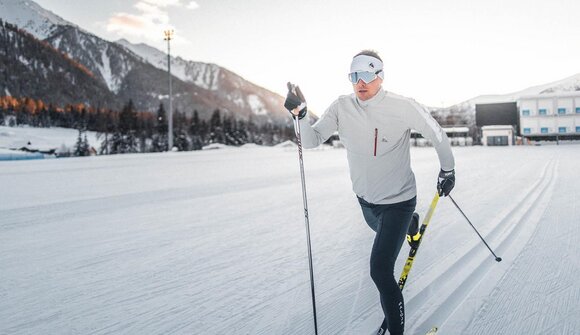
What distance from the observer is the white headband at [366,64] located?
8.94 ft

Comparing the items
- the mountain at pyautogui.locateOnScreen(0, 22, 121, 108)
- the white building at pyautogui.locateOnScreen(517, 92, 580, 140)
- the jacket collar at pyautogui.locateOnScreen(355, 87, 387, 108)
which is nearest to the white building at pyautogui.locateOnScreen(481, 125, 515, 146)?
the white building at pyautogui.locateOnScreen(517, 92, 580, 140)

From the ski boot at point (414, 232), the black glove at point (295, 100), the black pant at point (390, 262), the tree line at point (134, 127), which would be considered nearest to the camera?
the black pant at point (390, 262)

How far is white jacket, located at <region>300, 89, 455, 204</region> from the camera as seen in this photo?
2.73 meters

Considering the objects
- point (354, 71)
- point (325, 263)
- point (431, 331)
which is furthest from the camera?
point (325, 263)

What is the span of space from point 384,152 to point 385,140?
87 millimetres

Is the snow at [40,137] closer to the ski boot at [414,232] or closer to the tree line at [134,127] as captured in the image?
the tree line at [134,127]

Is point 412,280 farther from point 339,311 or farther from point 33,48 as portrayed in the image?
point 33,48

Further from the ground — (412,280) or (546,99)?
(546,99)

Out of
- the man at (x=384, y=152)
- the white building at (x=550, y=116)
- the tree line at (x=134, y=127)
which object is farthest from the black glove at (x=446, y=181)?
the white building at (x=550, y=116)

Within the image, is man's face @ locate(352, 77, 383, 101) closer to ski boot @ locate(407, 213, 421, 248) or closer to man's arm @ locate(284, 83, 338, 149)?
man's arm @ locate(284, 83, 338, 149)

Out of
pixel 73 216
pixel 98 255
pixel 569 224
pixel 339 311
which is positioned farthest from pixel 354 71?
pixel 73 216

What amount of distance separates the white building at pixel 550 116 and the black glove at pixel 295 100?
71753mm

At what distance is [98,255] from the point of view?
489cm

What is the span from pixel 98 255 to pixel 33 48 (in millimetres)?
194141
